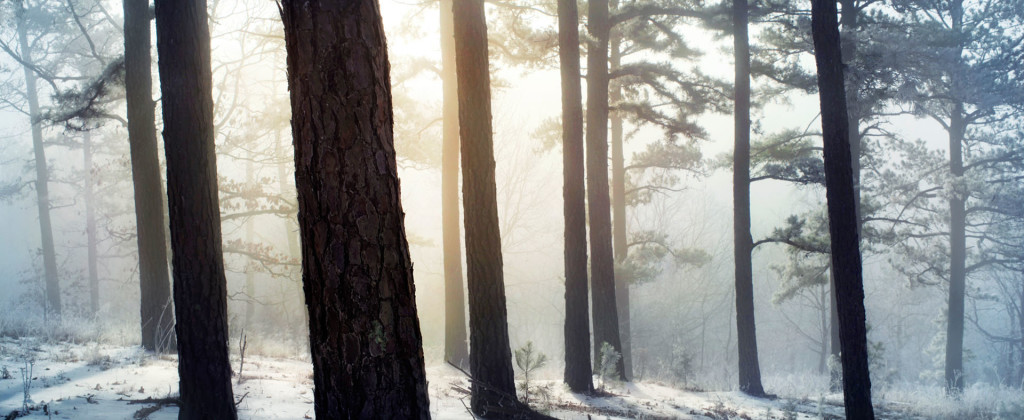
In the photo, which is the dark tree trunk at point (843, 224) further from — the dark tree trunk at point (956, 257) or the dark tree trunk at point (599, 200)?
the dark tree trunk at point (956, 257)

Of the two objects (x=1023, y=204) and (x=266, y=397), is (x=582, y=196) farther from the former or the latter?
(x=1023, y=204)

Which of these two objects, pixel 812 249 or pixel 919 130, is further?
pixel 919 130

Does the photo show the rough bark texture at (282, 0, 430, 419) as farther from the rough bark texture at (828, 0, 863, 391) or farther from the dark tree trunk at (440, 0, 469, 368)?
the rough bark texture at (828, 0, 863, 391)

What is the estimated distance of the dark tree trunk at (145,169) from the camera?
10.6 metres

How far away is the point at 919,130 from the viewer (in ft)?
226

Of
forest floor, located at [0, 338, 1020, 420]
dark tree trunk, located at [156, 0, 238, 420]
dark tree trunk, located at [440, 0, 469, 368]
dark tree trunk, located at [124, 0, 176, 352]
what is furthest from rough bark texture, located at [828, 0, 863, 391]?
dark tree trunk, located at [124, 0, 176, 352]

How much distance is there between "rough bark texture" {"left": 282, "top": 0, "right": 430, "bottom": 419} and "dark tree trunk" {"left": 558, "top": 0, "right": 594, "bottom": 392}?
7.95m

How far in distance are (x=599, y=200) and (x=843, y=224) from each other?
5.10 m

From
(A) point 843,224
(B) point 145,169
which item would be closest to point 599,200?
(A) point 843,224

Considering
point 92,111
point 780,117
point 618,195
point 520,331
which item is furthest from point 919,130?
point 92,111

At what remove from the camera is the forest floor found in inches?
240

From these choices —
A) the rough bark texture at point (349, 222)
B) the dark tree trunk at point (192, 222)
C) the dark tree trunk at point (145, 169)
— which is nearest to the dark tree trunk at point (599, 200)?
the dark tree trunk at point (145, 169)

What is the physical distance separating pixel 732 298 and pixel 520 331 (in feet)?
45.4

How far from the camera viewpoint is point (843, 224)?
27.0 feet
